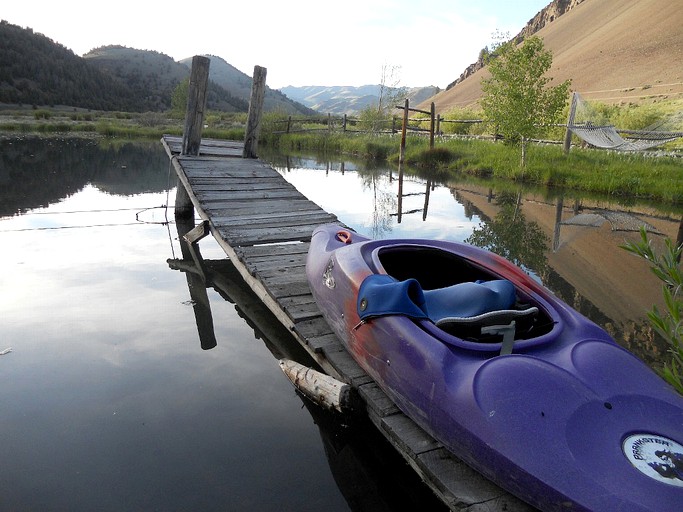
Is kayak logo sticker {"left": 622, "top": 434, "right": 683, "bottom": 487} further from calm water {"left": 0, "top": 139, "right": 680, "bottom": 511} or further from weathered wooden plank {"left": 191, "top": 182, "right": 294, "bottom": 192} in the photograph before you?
weathered wooden plank {"left": 191, "top": 182, "right": 294, "bottom": 192}

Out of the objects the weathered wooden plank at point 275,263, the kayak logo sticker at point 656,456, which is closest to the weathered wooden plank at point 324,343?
the weathered wooden plank at point 275,263

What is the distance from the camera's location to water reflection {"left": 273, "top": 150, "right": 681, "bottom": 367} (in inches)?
207

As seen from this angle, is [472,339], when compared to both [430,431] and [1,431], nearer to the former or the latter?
[430,431]

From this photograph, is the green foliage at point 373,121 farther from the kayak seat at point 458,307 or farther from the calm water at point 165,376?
the kayak seat at point 458,307

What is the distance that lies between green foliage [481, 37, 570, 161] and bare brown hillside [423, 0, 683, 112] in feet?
114

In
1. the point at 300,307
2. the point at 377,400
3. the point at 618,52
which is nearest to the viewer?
the point at 377,400

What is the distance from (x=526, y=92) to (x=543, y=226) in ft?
21.1

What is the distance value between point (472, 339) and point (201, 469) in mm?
1654

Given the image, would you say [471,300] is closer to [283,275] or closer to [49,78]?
[283,275]

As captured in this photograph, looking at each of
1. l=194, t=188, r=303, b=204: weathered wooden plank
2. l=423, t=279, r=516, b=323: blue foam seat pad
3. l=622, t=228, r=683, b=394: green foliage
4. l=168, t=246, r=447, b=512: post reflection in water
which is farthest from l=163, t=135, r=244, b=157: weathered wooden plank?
l=622, t=228, r=683, b=394: green foliage

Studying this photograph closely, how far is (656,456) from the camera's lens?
5.98ft

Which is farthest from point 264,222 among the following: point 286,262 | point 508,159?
point 508,159

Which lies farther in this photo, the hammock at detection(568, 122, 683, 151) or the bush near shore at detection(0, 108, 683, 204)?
the bush near shore at detection(0, 108, 683, 204)

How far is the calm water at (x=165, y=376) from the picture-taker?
8.63ft
